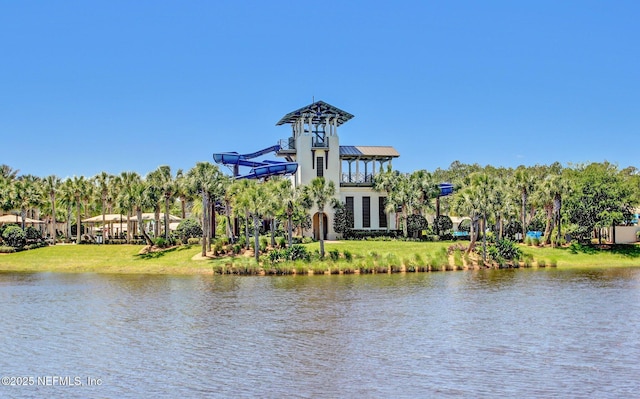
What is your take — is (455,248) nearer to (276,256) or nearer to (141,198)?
(276,256)

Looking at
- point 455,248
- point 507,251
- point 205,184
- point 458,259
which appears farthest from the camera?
point 205,184

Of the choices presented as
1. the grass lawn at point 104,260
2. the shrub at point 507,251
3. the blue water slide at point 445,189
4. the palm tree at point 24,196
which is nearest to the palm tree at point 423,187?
the blue water slide at point 445,189

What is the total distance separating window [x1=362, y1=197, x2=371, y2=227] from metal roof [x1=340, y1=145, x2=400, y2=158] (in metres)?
5.14

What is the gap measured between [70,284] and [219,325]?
2305 centimetres

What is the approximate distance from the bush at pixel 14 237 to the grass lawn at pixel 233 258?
3.42 metres

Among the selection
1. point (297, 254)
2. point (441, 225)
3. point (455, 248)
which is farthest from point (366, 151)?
point (297, 254)

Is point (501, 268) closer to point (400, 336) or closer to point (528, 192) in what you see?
point (528, 192)

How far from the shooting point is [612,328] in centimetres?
2748

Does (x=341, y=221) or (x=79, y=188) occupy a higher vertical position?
(x=79, y=188)

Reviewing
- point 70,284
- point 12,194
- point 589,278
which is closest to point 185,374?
point 70,284

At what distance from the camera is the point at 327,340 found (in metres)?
26.2

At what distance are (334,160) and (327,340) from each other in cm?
4701

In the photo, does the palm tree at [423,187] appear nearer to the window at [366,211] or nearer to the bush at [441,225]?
the bush at [441,225]

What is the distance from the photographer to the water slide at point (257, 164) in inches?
2813
